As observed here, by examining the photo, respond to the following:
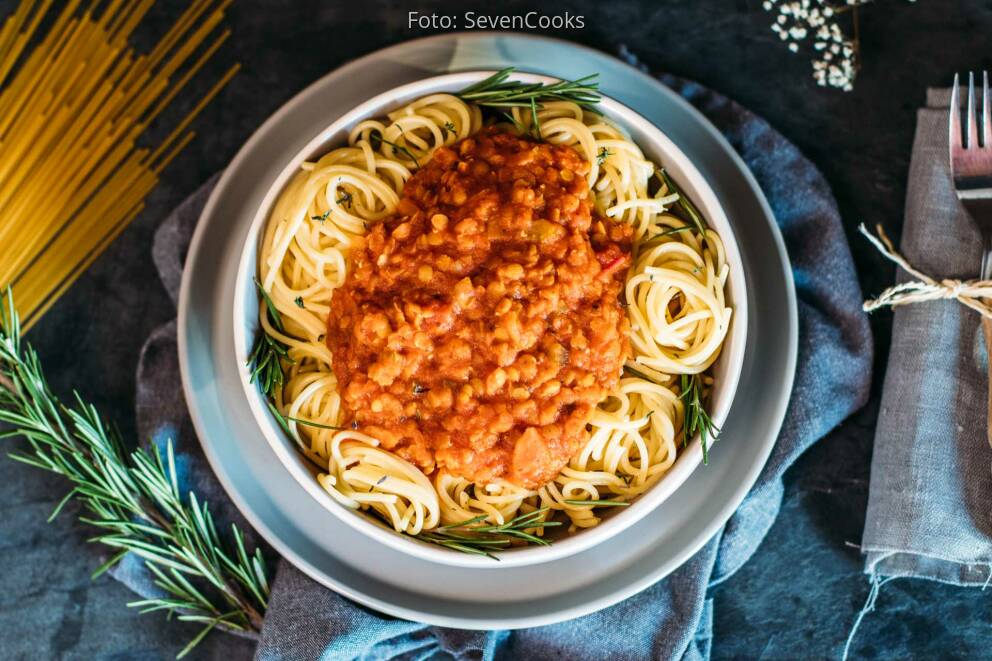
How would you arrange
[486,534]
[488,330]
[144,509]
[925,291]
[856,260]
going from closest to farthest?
[488,330] → [486,534] → [925,291] → [144,509] → [856,260]

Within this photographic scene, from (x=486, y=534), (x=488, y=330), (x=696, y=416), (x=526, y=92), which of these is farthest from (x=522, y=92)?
(x=486, y=534)

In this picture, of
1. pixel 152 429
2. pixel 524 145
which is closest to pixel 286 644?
pixel 152 429

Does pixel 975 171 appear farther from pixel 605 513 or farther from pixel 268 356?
pixel 268 356

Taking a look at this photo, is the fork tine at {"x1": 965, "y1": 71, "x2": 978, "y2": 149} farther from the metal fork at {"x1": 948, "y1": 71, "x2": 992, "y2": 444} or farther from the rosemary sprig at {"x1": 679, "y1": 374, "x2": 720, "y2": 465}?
the rosemary sprig at {"x1": 679, "y1": 374, "x2": 720, "y2": 465}

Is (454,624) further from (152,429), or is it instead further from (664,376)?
(152,429)

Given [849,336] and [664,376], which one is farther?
[849,336]

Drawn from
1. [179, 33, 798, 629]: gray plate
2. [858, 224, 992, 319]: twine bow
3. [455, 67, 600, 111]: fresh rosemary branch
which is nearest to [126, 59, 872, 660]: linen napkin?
[858, 224, 992, 319]: twine bow

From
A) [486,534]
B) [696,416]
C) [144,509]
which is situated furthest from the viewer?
[144,509]
